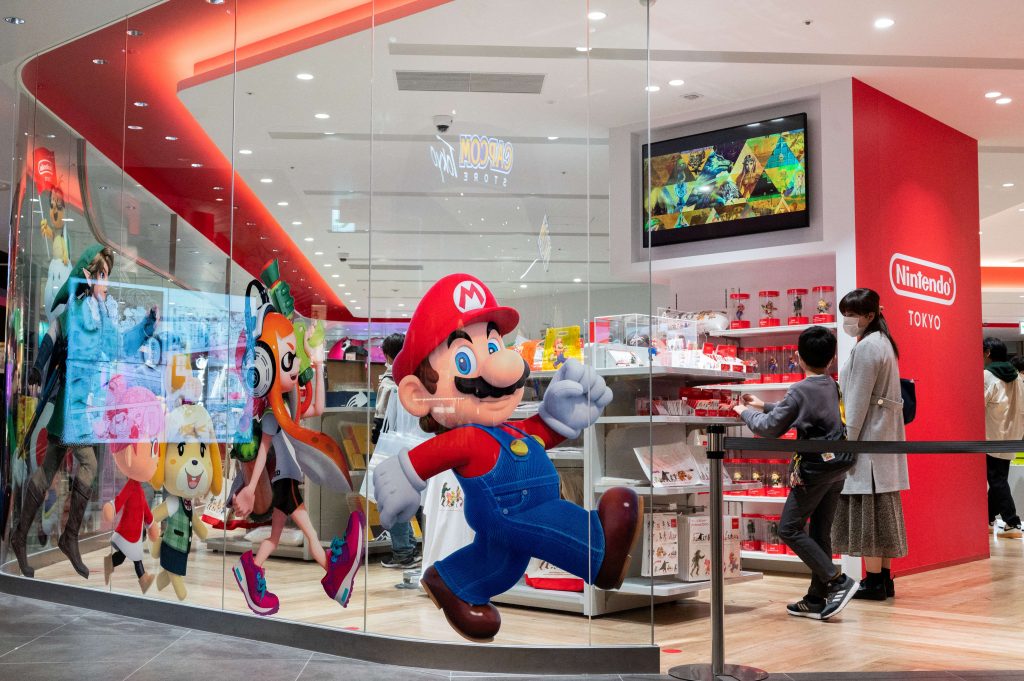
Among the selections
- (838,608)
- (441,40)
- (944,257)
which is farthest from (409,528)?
(944,257)

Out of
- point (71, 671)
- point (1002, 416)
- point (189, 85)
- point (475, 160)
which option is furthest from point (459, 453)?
point (1002, 416)

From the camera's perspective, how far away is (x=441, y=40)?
3676mm

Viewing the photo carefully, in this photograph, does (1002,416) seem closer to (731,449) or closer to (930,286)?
(930,286)

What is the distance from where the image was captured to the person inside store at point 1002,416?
8.15 m

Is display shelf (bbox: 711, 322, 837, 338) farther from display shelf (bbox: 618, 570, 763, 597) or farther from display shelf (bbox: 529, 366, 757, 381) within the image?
display shelf (bbox: 618, 570, 763, 597)

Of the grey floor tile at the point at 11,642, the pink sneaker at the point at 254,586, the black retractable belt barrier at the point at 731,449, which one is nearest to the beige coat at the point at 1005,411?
the black retractable belt barrier at the point at 731,449

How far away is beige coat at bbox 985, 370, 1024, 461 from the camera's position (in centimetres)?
816

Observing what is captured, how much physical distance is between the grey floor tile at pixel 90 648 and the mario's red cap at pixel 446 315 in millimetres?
1515

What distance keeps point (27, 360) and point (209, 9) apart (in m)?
2.13

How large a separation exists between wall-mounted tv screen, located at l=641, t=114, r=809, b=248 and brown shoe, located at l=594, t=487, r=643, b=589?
289 cm

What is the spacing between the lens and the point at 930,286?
6.82 metres

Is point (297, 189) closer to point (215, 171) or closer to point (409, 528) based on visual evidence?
point (215, 171)

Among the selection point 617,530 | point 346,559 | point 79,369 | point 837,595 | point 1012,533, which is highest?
point 79,369

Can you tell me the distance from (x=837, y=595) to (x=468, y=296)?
2326mm
